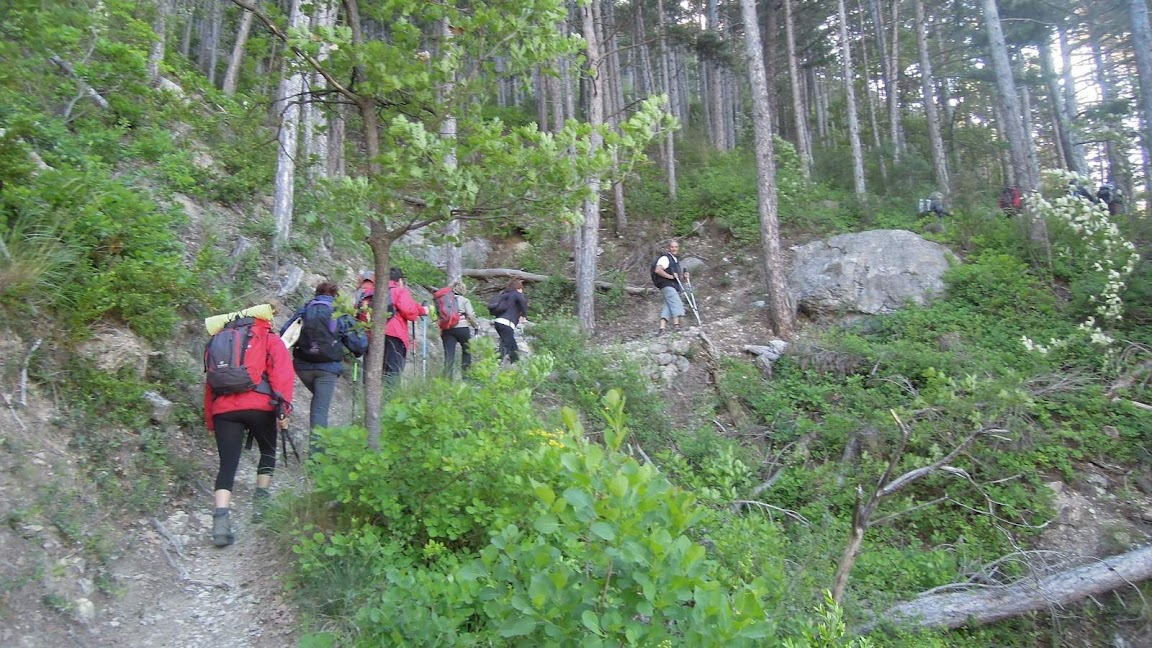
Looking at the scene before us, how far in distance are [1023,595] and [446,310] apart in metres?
6.58

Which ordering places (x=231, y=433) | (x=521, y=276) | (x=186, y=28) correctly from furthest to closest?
1. (x=186, y=28)
2. (x=521, y=276)
3. (x=231, y=433)

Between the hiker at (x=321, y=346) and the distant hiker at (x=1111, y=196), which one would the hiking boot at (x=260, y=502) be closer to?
the hiker at (x=321, y=346)

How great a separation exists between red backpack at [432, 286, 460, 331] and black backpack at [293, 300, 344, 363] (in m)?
2.59

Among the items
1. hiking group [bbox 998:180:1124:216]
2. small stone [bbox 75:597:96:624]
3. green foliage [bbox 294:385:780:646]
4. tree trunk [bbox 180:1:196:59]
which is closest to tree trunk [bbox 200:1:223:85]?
tree trunk [bbox 180:1:196:59]

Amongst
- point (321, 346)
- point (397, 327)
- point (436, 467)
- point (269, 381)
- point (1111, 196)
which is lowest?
point (436, 467)

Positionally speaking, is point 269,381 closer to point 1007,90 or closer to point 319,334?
point 319,334

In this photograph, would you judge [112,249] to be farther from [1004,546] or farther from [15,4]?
[1004,546]

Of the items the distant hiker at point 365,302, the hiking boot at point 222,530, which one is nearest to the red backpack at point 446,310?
the distant hiker at point 365,302

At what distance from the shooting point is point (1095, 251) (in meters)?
11.6

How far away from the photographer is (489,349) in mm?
4957

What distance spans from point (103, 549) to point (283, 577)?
112cm

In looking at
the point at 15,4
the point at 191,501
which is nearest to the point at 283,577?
the point at 191,501

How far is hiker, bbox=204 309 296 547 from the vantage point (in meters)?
4.88

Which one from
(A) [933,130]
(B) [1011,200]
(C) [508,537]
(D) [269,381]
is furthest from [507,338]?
(A) [933,130]
